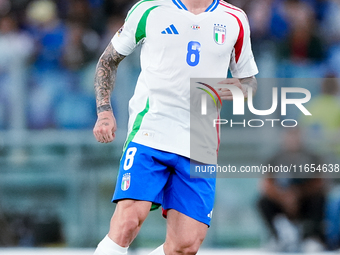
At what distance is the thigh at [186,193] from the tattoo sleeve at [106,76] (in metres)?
0.59

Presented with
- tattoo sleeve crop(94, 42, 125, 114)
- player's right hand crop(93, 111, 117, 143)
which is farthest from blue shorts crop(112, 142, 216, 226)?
tattoo sleeve crop(94, 42, 125, 114)

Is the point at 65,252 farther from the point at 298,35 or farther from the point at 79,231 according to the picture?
the point at 298,35

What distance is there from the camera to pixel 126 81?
5.55m

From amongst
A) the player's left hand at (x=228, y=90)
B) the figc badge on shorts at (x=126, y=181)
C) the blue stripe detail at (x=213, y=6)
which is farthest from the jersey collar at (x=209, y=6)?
the figc badge on shorts at (x=126, y=181)

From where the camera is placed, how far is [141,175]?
2973 millimetres

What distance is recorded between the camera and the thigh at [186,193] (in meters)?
3.10

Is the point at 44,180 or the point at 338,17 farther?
the point at 338,17

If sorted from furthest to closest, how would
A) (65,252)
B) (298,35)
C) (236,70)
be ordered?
(298,35)
(65,252)
(236,70)

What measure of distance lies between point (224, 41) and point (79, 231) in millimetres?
2951

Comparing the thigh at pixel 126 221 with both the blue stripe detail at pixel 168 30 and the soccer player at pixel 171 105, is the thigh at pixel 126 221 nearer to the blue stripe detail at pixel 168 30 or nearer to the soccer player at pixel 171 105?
the soccer player at pixel 171 105

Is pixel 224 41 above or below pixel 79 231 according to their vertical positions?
above

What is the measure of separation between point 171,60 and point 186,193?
0.77 m

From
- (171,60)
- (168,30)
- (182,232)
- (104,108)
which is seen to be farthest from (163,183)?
(168,30)

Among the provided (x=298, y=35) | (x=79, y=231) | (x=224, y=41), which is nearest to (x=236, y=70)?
(x=224, y=41)
